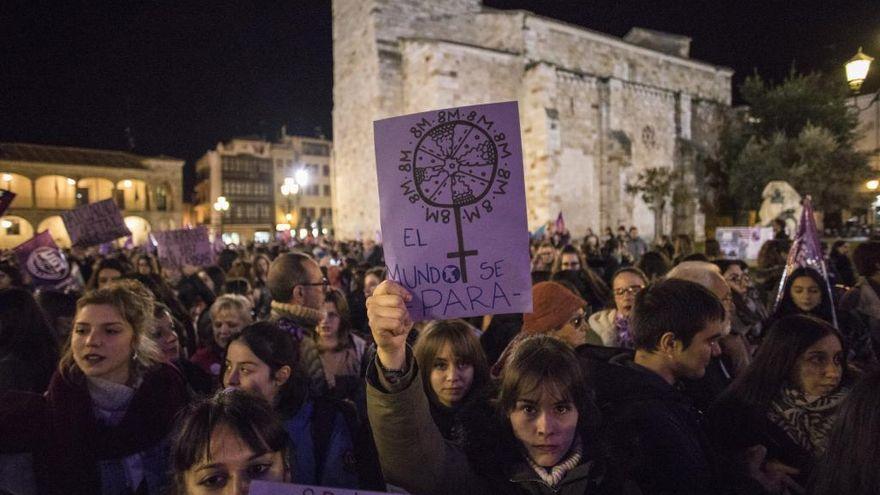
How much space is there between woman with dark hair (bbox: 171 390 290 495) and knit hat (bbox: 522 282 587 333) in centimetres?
196

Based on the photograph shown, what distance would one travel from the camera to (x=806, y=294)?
443 cm

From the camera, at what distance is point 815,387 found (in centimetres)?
245

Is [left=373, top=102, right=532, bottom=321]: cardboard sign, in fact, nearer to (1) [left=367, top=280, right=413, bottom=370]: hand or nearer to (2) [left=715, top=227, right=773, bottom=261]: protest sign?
(1) [left=367, top=280, right=413, bottom=370]: hand

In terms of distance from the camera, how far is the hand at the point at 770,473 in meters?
2.12

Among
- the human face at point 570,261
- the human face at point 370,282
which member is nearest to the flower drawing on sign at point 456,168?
the human face at point 370,282

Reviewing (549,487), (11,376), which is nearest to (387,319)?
(549,487)

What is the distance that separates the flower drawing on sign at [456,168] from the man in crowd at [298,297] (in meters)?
1.64

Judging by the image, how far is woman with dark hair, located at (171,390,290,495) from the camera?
1663 millimetres

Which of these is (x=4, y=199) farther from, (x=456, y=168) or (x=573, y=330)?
(x=573, y=330)

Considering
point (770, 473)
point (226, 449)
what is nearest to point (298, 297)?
point (226, 449)

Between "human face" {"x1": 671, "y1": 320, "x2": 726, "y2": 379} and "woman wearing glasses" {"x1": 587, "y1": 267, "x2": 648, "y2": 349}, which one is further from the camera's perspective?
"woman wearing glasses" {"x1": 587, "y1": 267, "x2": 648, "y2": 349}

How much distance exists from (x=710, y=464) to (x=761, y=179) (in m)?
34.0

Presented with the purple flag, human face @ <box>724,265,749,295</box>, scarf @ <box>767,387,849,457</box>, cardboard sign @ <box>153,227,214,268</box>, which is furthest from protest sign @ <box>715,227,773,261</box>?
scarf @ <box>767,387,849,457</box>

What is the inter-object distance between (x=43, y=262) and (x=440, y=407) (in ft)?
25.0
